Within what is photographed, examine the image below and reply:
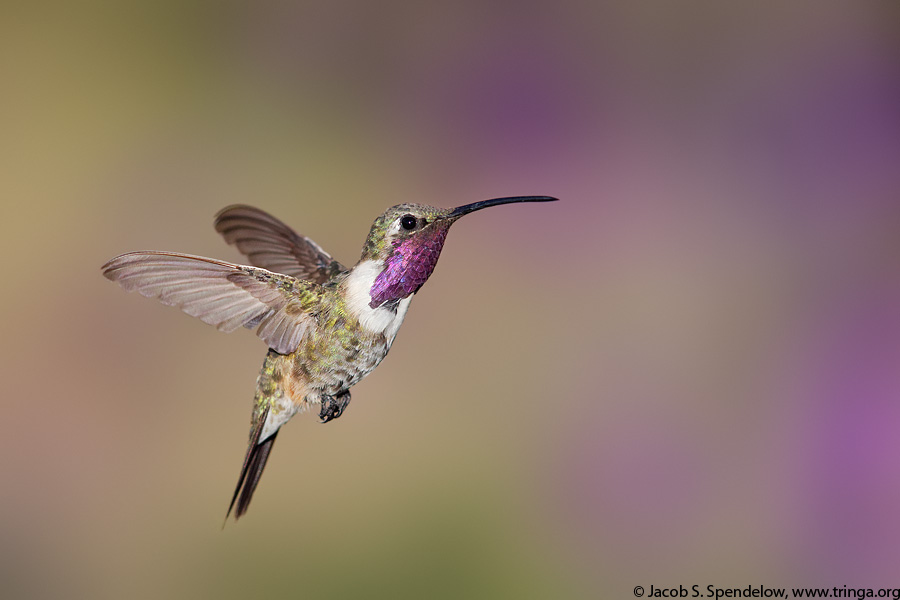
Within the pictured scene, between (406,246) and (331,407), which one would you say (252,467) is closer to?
(331,407)

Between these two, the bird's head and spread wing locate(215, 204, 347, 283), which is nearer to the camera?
the bird's head

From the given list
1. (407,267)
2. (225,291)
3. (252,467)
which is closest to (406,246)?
(407,267)

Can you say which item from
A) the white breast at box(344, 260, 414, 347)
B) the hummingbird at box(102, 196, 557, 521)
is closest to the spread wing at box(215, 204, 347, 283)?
the hummingbird at box(102, 196, 557, 521)

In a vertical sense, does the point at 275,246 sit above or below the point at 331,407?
above

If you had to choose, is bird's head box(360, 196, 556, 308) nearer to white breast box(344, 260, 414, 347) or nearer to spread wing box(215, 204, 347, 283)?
white breast box(344, 260, 414, 347)

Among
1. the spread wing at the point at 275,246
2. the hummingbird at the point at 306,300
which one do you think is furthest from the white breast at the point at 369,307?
the spread wing at the point at 275,246

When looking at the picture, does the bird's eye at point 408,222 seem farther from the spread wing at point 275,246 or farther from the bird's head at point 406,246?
the spread wing at point 275,246

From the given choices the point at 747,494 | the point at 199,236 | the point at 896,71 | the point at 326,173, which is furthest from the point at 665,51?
the point at 199,236
